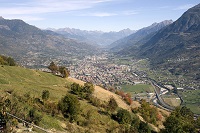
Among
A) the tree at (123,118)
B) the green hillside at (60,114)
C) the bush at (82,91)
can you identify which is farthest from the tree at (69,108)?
the bush at (82,91)

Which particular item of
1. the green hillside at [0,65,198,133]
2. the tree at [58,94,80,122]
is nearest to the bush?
the green hillside at [0,65,198,133]

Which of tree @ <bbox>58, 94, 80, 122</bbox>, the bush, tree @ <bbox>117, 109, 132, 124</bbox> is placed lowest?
tree @ <bbox>117, 109, 132, 124</bbox>

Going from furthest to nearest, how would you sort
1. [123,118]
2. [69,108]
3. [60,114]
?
[123,118], [69,108], [60,114]

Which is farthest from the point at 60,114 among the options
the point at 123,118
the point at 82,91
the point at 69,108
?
the point at 82,91

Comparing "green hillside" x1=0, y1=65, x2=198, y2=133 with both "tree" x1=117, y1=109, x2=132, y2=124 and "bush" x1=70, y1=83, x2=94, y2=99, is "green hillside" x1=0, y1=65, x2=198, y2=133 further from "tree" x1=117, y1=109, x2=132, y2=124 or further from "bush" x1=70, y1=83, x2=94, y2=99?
"bush" x1=70, y1=83, x2=94, y2=99

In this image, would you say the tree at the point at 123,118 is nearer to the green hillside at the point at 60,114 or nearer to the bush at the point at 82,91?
the green hillside at the point at 60,114

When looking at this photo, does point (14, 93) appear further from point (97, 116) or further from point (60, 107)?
point (97, 116)

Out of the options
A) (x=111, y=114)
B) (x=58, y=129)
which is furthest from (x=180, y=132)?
(x=58, y=129)

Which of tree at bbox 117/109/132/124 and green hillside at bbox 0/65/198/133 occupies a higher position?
green hillside at bbox 0/65/198/133

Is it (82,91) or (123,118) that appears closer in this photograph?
(123,118)

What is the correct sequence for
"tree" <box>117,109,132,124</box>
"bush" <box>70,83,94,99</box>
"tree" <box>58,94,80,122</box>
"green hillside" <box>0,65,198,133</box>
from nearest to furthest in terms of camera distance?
"green hillside" <box>0,65,198,133</box>, "tree" <box>58,94,80,122</box>, "tree" <box>117,109,132,124</box>, "bush" <box>70,83,94,99</box>

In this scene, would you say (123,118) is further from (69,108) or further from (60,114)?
(60,114)
